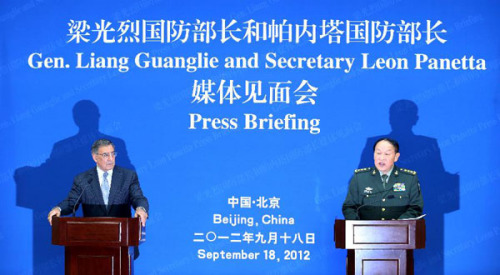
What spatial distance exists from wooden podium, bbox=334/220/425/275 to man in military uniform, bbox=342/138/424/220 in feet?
1.18

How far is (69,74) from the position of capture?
544cm

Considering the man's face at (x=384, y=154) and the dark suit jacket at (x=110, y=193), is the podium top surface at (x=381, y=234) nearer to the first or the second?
the man's face at (x=384, y=154)

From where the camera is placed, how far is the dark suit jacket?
461cm

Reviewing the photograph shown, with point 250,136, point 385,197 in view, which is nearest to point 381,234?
point 385,197

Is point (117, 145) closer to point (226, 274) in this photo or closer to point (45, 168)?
point (45, 168)

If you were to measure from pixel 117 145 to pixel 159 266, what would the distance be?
0.99m

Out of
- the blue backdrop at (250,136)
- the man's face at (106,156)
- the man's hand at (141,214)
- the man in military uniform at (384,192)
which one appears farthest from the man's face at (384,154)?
the man's face at (106,156)

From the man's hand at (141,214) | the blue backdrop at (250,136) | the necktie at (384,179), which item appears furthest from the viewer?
the blue backdrop at (250,136)

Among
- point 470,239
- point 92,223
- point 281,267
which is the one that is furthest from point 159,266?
point 470,239

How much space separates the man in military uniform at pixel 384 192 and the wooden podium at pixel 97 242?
140 cm

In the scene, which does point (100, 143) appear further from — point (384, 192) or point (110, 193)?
point (384, 192)

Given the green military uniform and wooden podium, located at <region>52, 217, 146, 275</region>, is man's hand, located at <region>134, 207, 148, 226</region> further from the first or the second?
the green military uniform

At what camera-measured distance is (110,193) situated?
182 inches

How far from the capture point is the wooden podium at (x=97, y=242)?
161 inches
